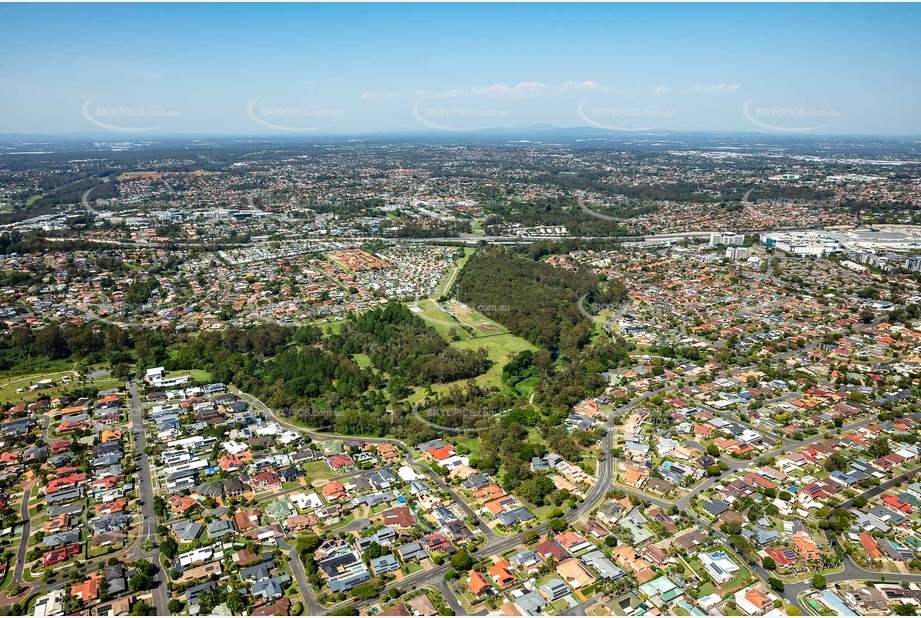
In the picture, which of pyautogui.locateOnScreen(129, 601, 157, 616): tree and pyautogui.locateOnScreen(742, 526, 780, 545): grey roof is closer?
pyautogui.locateOnScreen(129, 601, 157, 616): tree

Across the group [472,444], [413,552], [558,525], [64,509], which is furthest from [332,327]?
[558,525]

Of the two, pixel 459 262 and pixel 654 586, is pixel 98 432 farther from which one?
pixel 459 262

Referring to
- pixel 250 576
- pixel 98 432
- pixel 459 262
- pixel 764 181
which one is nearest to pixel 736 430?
pixel 250 576

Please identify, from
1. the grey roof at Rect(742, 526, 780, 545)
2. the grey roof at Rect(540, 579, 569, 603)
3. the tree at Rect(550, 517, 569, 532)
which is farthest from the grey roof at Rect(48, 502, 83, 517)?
the grey roof at Rect(742, 526, 780, 545)

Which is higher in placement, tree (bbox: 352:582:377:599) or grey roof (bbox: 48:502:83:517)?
tree (bbox: 352:582:377:599)

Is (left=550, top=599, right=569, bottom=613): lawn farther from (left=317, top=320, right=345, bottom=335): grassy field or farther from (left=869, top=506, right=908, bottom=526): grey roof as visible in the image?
(left=317, top=320, right=345, bottom=335): grassy field

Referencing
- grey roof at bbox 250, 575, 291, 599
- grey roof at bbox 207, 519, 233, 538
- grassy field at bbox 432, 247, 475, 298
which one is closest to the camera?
grey roof at bbox 250, 575, 291, 599
